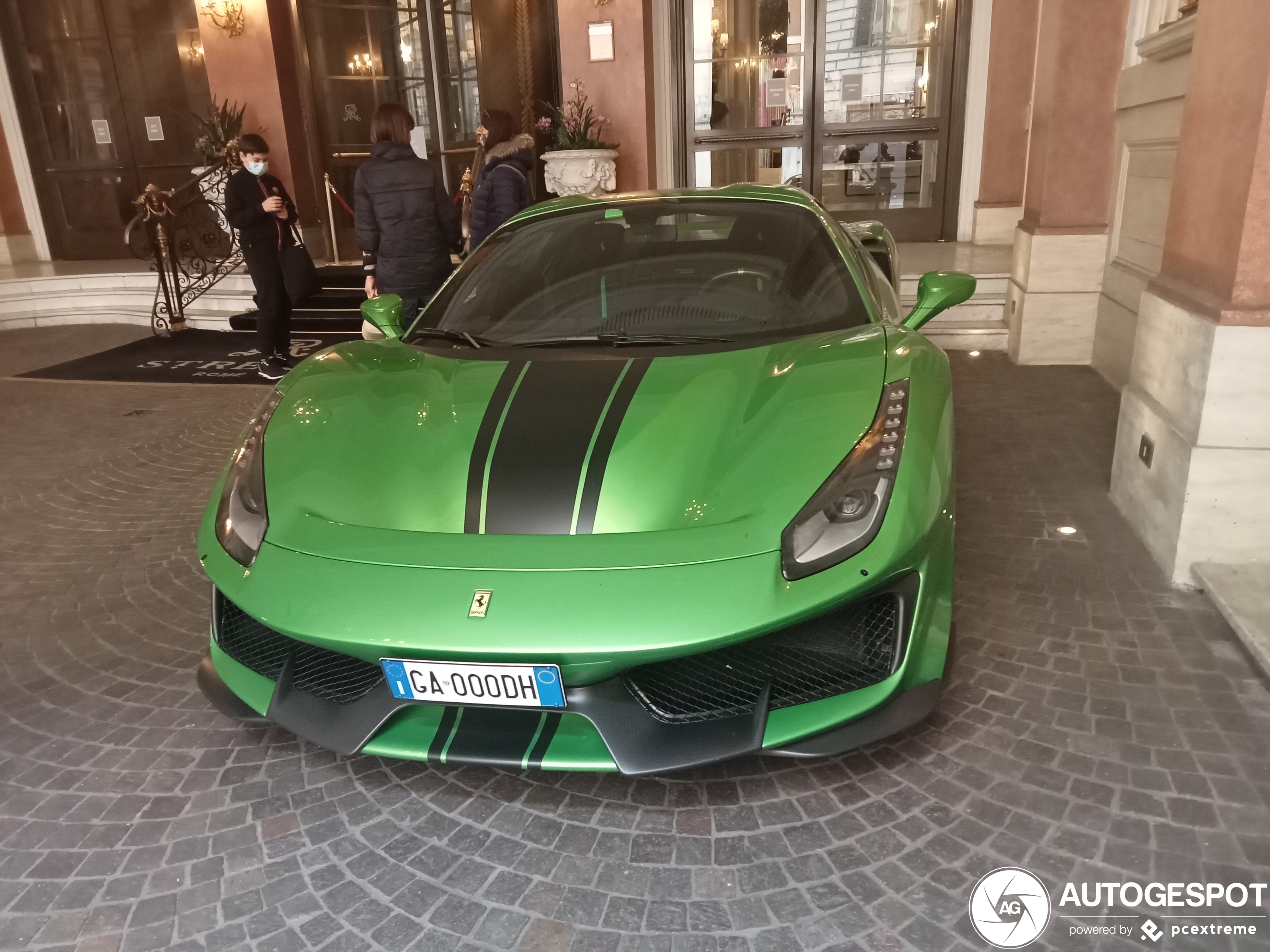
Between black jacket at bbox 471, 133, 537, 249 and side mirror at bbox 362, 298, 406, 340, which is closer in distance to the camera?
side mirror at bbox 362, 298, 406, 340

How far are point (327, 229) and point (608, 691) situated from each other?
9.39 metres

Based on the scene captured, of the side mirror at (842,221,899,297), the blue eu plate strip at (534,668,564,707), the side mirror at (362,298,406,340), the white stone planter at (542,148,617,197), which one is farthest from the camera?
the white stone planter at (542,148,617,197)

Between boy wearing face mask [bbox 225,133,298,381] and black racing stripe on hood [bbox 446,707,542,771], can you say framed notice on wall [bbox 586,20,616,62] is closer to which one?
boy wearing face mask [bbox 225,133,298,381]

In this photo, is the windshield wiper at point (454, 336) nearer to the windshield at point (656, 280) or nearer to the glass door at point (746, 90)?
the windshield at point (656, 280)

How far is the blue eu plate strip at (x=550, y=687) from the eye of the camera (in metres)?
1.70

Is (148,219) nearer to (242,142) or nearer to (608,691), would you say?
(242,142)

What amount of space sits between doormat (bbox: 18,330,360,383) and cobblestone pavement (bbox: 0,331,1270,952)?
408cm

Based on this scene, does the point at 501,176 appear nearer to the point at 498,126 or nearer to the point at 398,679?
the point at 498,126

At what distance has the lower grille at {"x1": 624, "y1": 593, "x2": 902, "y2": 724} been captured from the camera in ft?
5.90

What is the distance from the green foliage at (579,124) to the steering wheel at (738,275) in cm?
669

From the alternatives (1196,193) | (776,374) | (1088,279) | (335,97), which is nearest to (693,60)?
(335,97)

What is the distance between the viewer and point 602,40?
29.7ft

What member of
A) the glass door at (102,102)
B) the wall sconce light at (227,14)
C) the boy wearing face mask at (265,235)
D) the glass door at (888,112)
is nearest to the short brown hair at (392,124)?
the boy wearing face mask at (265,235)

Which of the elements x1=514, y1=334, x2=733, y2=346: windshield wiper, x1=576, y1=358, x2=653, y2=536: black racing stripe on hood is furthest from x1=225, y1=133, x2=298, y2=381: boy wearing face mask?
x1=576, y1=358, x2=653, y2=536: black racing stripe on hood
